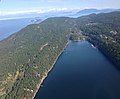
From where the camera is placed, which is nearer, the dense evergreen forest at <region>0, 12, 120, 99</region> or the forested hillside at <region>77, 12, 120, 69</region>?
the dense evergreen forest at <region>0, 12, 120, 99</region>

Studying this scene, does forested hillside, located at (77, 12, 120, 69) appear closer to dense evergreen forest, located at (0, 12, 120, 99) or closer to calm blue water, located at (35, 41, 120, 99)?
dense evergreen forest, located at (0, 12, 120, 99)

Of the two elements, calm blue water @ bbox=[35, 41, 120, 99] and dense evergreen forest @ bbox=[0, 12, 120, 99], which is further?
dense evergreen forest @ bbox=[0, 12, 120, 99]

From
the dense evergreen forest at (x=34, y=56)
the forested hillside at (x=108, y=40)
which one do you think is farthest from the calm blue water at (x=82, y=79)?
the dense evergreen forest at (x=34, y=56)

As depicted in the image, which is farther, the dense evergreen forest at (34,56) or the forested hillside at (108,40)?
the forested hillside at (108,40)

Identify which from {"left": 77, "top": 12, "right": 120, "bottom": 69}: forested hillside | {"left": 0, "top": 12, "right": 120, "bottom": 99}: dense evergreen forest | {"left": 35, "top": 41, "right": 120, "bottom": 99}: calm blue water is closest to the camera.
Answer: {"left": 35, "top": 41, "right": 120, "bottom": 99}: calm blue water

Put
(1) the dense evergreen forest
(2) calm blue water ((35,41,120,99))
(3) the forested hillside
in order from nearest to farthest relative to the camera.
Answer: (2) calm blue water ((35,41,120,99)), (1) the dense evergreen forest, (3) the forested hillside

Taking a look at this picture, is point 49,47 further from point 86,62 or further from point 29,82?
point 29,82

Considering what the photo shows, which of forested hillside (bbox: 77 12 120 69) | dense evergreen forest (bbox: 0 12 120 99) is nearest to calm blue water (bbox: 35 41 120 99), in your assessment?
forested hillside (bbox: 77 12 120 69)

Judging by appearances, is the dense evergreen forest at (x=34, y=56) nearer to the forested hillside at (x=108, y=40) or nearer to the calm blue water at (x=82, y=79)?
the forested hillside at (x=108, y=40)
